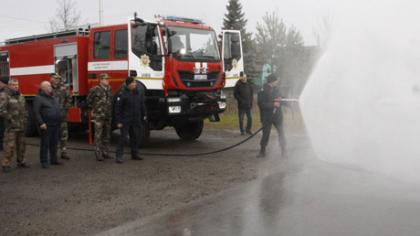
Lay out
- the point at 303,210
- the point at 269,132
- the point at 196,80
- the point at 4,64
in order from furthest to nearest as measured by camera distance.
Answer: the point at 4,64 < the point at 196,80 < the point at 269,132 < the point at 303,210

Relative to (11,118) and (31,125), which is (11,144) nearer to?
(11,118)

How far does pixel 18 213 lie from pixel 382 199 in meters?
4.79

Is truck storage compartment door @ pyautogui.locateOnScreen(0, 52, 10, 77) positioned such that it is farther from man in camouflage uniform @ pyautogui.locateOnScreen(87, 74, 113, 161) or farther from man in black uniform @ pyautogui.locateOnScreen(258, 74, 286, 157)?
man in black uniform @ pyautogui.locateOnScreen(258, 74, 286, 157)

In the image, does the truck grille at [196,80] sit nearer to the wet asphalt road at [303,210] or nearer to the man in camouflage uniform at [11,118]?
the man in camouflage uniform at [11,118]

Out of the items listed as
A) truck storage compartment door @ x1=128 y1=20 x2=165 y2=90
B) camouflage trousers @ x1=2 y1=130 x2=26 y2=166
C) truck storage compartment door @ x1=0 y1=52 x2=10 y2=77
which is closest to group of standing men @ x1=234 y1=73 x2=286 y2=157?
truck storage compartment door @ x1=128 y1=20 x2=165 y2=90

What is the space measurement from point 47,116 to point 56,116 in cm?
17

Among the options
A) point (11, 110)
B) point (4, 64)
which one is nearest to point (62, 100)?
point (11, 110)

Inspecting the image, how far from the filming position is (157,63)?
37.7ft

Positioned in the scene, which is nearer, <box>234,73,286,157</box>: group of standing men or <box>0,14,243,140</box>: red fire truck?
<box>234,73,286,157</box>: group of standing men

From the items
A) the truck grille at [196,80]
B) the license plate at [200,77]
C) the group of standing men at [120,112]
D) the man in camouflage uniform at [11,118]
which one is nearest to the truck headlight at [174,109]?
the truck grille at [196,80]

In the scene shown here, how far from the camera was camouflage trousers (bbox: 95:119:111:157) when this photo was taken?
10219mm

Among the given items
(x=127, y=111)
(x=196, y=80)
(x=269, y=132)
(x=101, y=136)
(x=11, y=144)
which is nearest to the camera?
(x=11, y=144)

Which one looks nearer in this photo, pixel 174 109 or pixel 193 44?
pixel 174 109

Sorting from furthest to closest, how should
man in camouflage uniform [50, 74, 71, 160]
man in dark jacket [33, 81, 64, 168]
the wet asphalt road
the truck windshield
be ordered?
the truck windshield
man in camouflage uniform [50, 74, 71, 160]
man in dark jacket [33, 81, 64, 168]
the wet asphalt road
